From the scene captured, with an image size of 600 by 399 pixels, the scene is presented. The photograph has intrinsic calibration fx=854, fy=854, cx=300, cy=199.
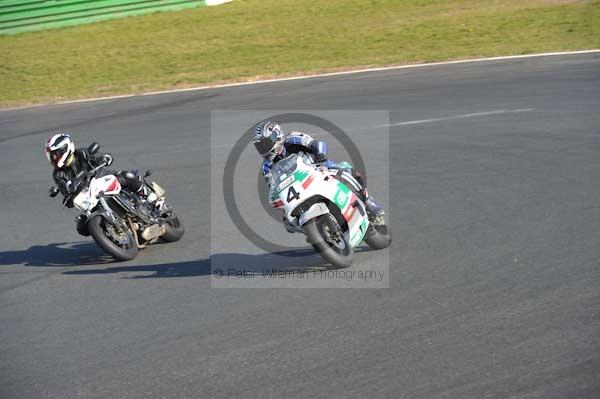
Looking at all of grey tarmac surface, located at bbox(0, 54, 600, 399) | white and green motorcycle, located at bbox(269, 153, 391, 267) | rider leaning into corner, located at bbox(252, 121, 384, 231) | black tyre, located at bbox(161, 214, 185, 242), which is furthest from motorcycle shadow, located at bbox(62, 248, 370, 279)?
black tyre, located at bbox(161, 214, 185, 242)

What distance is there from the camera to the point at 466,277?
25.2ft

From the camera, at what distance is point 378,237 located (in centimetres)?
886

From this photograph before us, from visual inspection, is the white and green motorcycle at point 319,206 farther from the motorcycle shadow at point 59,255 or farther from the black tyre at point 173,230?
the motorcycle shadow at point 59,255

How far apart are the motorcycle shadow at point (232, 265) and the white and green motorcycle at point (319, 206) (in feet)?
1.39

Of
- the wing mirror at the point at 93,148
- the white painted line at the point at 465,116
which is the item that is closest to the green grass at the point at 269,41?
the white painted line at the point at 465,116

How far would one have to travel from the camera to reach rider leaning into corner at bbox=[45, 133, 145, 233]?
9.62 m

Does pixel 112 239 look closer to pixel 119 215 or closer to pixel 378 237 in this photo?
pixel 119 215

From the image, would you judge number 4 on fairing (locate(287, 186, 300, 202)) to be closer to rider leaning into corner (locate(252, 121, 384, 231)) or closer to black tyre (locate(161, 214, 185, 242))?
rider leaning into corner (locate(252, 121, 384, 231))

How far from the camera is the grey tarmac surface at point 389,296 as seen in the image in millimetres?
5918

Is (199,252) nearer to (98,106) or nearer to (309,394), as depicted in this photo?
A: (309,394)

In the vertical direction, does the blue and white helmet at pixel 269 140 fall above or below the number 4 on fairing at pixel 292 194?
above

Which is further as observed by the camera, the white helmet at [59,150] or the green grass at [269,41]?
the green grass at [269,41]

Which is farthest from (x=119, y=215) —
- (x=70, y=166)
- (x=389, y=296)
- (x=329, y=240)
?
(x=389, y=296)

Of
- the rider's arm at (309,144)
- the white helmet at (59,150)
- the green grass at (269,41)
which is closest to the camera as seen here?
the rider's arm at (309,144)
